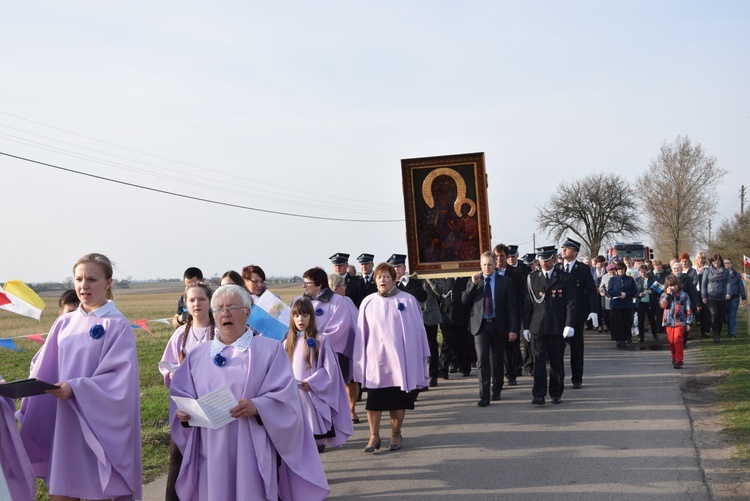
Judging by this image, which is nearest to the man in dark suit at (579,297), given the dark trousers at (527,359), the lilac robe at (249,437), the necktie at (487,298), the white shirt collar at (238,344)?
the necktie at (487,298)

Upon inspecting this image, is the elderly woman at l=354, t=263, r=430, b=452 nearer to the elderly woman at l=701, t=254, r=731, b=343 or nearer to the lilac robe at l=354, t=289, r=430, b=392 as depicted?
the lilac robe at l=354, t=289, r=430, b=392

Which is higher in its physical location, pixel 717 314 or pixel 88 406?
pixel 717 314

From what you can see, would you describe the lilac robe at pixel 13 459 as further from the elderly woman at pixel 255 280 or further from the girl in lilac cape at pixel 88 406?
the elderly woman at pixel 255 280

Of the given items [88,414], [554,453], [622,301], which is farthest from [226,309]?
[622,301]

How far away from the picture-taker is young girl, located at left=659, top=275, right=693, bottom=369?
13523 mm

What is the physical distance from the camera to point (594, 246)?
74938mm

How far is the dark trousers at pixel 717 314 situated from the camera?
18.4m

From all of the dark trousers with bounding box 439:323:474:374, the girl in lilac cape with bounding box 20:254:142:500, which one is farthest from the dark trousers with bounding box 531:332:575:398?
the girl in lilac cape with bounding box 20:254:142:500

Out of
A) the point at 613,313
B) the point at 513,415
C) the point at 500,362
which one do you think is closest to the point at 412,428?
the point at 513,415

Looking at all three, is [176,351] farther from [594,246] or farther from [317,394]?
[594,246]

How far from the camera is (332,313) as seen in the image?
948 centimetres

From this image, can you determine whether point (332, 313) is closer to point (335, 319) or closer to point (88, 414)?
point (335, 319)

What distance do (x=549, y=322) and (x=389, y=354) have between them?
309 cm

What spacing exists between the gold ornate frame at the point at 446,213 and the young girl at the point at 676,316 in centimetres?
305
